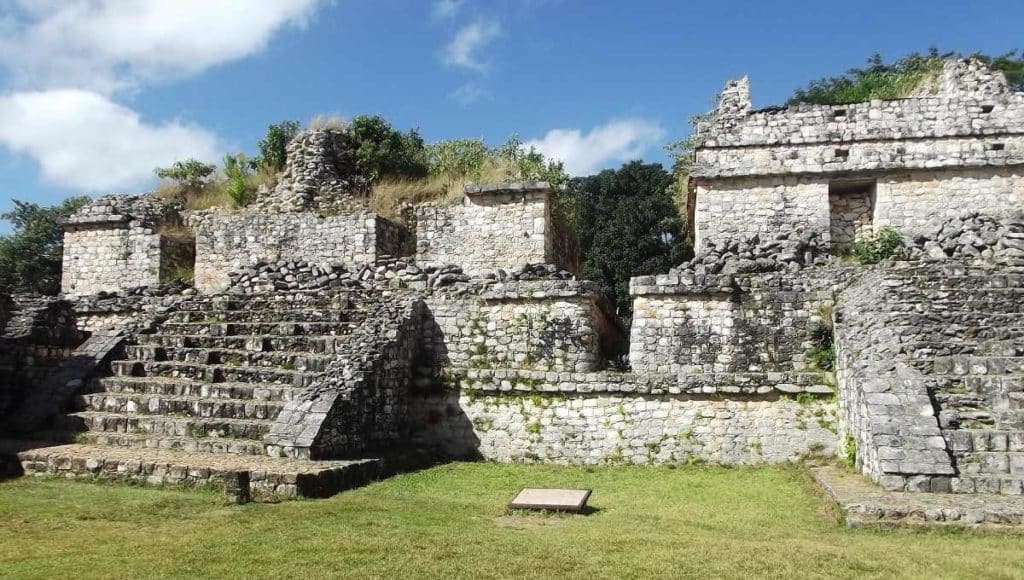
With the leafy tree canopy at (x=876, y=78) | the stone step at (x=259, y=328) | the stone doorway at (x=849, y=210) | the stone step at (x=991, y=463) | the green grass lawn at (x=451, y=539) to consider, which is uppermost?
the leafy tree canopy at (x=876, y=78)

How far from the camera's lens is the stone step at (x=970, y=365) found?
8031 mm

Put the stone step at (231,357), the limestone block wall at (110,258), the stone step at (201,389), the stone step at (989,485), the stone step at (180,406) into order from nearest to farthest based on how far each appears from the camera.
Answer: the stone step at (989,485) → the stone step at (180,406) → the stone step at (201,389) → the stone step at (231,357) → the limestone block wall at (110,258)

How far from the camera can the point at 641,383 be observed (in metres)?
10.4

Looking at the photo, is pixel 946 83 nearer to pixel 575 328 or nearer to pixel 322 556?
pixel 575 328

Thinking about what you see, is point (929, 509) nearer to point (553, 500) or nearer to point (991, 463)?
point (991, 463)

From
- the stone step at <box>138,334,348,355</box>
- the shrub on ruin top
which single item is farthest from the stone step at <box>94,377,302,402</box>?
the shrub on ruin top

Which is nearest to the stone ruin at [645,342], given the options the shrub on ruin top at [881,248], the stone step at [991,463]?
the stone step at [991,463]

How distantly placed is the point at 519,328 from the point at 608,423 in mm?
1895

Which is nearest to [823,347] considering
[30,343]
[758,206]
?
[758,206]

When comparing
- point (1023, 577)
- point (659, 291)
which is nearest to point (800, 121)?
point (659, 291)

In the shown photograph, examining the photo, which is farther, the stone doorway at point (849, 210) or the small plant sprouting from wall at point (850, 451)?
the stone doorway at point (849, 210)

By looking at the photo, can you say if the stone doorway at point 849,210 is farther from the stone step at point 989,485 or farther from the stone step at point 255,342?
the stone step at point 255,342

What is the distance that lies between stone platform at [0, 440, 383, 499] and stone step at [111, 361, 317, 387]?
147 centimetres

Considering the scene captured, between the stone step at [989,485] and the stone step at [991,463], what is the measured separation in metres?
0.09
